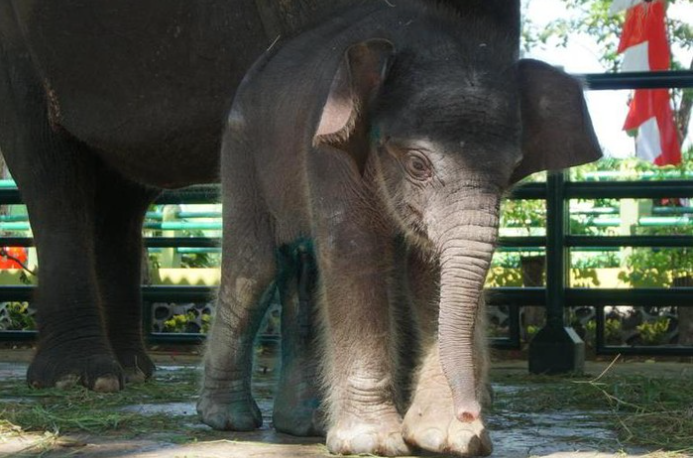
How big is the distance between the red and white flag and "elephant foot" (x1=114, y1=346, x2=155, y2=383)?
5.94 m

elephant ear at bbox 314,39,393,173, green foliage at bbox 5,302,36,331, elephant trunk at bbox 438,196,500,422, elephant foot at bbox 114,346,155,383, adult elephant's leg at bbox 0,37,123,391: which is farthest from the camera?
green foliage at bbox 5,302,36,331

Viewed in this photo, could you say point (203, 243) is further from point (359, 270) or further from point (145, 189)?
point (359, 270)

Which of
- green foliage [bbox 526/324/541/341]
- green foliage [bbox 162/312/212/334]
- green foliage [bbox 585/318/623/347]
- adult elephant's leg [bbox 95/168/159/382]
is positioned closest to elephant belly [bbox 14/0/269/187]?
adult elephant's leg [bbox 95/168/159/382]

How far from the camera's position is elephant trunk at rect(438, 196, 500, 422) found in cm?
397

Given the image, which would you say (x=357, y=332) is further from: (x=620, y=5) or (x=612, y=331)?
(x=612, y=331)

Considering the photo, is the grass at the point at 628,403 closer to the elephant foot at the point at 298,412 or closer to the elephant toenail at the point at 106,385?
the elephant foot at the point at 298,412

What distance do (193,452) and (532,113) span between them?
5.07 ft

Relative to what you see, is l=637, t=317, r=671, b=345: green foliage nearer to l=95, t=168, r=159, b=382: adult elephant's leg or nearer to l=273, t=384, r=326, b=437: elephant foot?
l=95, t=168, r=159, b=382: adult elephant's leg

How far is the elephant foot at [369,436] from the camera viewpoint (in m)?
4.31

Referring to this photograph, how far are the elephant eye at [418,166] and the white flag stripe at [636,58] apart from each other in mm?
8079

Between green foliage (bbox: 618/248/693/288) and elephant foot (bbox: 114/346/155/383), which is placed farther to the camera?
green foliage (bbox: 618/248/693/288)

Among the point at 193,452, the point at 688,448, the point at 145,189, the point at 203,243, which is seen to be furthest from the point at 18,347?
the point at 688,448

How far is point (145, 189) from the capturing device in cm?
728

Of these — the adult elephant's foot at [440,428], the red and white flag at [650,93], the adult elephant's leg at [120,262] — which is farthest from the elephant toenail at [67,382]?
the red and white flag at [650,93]
